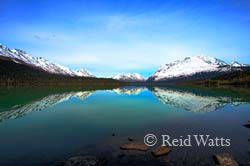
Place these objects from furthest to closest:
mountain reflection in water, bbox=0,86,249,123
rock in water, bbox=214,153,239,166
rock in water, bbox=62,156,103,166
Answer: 1. mountain reflection in water, bbox=0,86,249,123
2. rock in water, bbox=214,153,239,166
3. rock in water, bbox=62,156,103,166

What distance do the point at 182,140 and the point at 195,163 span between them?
22.6ft

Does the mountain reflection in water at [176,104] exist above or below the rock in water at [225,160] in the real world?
above

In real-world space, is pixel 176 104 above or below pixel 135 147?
above

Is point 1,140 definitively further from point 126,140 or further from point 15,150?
point 126,140

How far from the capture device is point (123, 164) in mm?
17109

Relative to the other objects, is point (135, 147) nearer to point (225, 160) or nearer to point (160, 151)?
point (160, 151)

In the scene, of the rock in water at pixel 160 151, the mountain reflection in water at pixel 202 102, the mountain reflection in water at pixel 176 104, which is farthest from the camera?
the mountain reflection in water at pixel 202 102

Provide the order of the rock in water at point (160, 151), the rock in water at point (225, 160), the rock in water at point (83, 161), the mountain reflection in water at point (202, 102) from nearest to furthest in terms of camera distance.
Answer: the rock in water at point (83, 161) < the rock in water at point (225, 160) < the rock in water at point (160, 151) < the mountain reflection in water at point (202, 102)

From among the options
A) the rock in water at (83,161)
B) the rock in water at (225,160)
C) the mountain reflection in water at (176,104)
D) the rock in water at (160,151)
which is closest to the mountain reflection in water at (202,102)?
the mountain reflection in water at (176,104)

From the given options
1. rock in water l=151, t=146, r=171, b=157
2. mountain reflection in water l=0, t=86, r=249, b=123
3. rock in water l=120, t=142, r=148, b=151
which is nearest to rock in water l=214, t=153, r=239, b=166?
rock in water l=151, t=146, r=171, b=157

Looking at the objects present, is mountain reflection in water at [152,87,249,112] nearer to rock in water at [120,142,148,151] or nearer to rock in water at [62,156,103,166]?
rock in water at [120,142,148,151]

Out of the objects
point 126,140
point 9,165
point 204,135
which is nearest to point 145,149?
point 126,140

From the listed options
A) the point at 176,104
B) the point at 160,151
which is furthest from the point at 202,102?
the point at 160,151

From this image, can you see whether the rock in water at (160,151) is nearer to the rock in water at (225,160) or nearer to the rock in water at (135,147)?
the rock in water at (135,147)
